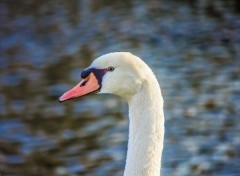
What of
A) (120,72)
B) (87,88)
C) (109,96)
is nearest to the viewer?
(120,72)

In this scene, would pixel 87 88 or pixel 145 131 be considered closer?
pixel 145 131

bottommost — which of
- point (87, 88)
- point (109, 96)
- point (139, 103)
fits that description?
point (139, 103)

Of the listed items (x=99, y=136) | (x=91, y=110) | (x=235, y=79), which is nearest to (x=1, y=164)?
(x=99, y=136)

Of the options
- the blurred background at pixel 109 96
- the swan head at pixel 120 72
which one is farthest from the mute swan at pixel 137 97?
the blurred background at pixel 109 96

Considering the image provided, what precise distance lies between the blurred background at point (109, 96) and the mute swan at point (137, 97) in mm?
4686

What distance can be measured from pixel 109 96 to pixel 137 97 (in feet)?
27.0

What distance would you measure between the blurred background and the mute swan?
4686mm

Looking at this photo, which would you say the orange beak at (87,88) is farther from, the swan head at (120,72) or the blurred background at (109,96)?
the blurred background at (109,96)

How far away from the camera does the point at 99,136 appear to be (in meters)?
12.1

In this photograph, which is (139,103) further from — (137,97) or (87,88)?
(87,88)

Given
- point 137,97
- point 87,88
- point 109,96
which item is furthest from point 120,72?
point 109,96

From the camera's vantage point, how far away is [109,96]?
14.2 meters

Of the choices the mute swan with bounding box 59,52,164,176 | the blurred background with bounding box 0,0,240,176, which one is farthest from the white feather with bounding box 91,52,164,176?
the blurred background with bounding box 0,0,240,176

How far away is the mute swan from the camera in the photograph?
19.3 ft
